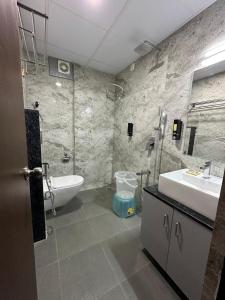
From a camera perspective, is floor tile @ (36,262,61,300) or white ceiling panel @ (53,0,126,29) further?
white ceiling panel @ (53,0,126,29)

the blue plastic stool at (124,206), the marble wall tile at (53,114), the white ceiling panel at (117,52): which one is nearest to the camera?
the white ceiling panel at (117,52)

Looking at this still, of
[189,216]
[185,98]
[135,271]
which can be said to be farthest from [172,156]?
[135,271]

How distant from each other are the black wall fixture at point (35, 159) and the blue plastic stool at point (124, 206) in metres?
1.03

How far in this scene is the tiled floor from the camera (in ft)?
3.57

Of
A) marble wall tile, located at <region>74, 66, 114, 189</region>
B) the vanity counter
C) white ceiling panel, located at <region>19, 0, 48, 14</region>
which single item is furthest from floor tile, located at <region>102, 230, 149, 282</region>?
white ceiling panel, located at <region>19, 0, 48, 14</region>

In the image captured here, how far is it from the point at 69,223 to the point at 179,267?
1389 mm

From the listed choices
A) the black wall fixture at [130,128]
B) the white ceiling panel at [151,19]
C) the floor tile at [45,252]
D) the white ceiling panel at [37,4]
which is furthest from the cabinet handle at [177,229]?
the white ceiling panel at [37,4]

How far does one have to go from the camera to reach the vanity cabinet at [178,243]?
2.98 ft

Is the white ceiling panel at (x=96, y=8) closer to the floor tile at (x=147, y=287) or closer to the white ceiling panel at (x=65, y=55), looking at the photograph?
the white ceiling panel at (x=65, y=55)

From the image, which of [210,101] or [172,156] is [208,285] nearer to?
[172,156]

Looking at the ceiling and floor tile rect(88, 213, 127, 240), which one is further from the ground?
the ceiling

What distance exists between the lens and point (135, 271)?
125 centimetres

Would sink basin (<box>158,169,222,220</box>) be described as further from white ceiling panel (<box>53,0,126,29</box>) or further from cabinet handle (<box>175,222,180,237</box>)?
white ceiling panel (<box>53,0,126,29</box>)

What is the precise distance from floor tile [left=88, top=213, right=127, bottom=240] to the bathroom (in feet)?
0.05
